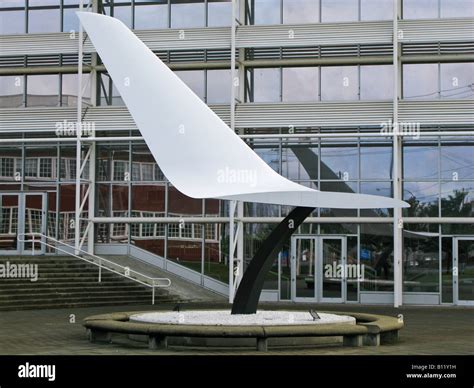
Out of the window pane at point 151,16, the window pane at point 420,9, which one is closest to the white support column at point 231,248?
the window pane at point 151,16

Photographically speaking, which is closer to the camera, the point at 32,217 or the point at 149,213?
the point at 149,213

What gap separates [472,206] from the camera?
83.8 ft

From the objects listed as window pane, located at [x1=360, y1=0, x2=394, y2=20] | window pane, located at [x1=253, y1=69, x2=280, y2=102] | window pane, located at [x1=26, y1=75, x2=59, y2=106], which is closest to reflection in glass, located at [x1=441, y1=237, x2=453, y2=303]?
window pane, located at [x1=253, y1=69, x2=280, y2=102]

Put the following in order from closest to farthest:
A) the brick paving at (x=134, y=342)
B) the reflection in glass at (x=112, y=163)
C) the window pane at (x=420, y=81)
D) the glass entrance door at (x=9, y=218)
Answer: the brick paving at (x=134, y=342) → the window pane at (x=420, y=81) → the reflection in glass at (x=112, y=163) → the glass entrance door at (x=9, y=218)

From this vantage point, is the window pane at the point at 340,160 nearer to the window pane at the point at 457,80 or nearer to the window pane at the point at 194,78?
the window pane at the point at 457,80

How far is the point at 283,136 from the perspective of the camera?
2591 centimetres

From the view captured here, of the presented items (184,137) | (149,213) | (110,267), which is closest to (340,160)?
(149,213)

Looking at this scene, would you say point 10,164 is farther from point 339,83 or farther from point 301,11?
point 339,83

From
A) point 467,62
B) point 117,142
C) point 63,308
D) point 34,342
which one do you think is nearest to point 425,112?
point 467,62

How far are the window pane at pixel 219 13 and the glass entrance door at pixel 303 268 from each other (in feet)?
23.0

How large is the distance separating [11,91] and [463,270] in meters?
14.9

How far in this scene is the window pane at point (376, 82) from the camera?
26.9 metres

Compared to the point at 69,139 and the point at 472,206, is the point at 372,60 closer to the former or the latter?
the point at 472,206
